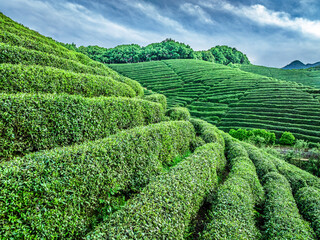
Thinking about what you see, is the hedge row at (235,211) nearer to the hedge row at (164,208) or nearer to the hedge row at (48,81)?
the hedge row at (164,208)

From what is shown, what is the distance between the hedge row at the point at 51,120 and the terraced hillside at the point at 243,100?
27.6 metres

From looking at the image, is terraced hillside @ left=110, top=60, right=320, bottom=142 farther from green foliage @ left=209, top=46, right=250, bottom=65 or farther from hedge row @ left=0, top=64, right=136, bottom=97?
green foliage @ left=209, top=46, right=250, bottom=65

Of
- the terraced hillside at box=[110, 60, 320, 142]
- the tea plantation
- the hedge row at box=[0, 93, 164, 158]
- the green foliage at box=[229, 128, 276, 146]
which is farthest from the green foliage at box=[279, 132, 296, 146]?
the hedge row at box=[0, 93, 164, 158]

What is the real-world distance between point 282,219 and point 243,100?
35.1m

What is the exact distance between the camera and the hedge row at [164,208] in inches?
159

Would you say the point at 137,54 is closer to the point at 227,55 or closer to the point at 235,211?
the point at 227,55

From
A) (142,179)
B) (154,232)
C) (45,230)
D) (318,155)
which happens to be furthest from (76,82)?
(318,155)

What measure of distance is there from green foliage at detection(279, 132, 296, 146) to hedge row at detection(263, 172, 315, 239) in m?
20.2

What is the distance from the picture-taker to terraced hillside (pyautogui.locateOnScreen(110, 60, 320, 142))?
29.0 m

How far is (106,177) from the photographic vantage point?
5.34 meters

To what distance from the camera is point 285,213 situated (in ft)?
23.4

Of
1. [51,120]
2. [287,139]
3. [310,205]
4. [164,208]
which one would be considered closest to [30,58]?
[51,120]

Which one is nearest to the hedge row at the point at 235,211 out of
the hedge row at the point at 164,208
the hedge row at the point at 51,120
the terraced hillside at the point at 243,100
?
the hedge row at the point at 164,208

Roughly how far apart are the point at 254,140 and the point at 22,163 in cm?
2795
